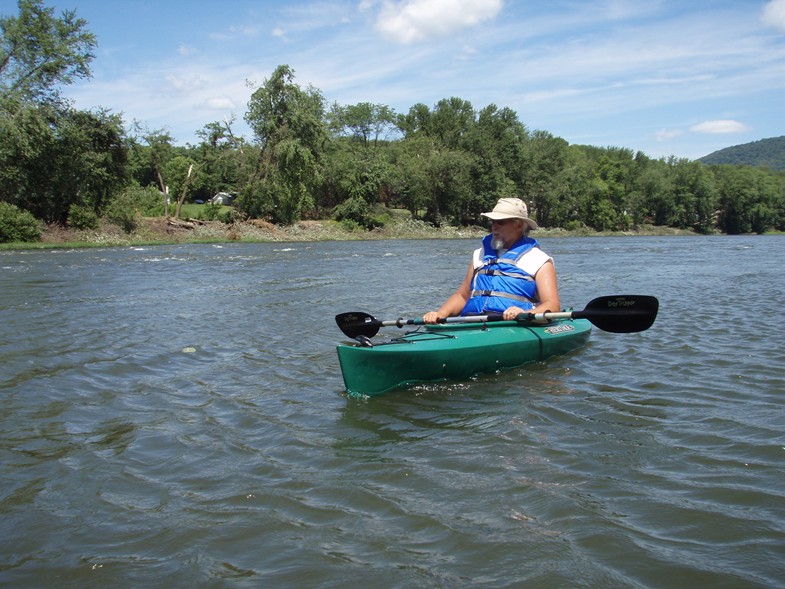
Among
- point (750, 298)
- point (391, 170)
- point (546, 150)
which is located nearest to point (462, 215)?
point (391, 170)

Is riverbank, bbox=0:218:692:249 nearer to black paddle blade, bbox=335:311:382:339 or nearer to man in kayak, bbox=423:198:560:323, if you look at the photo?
black paddle blade, bbox=335:311:382:339

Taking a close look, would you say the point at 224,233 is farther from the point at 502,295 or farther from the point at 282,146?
the point at 502,295

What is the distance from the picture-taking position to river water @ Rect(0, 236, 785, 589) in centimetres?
278

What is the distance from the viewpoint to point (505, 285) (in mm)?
6340

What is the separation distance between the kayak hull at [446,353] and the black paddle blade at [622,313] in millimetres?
527

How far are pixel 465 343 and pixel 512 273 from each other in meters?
1.05

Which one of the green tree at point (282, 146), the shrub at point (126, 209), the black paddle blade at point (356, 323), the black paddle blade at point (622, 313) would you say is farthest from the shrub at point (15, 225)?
the black paddle blade at point (622, 313)

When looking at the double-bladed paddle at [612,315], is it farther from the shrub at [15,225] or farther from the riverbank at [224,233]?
the shrub at [15,225]

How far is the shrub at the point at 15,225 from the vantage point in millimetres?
26578

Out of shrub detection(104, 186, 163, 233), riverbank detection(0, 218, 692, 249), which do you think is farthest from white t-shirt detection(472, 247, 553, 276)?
shrub detection(104, 186, 163, 233)

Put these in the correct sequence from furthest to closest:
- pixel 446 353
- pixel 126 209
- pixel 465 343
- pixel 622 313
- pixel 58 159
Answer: pixel 126 209 < pixel 58 159 < pixel 622 313 < pixel 465 343 < pixel 446 353

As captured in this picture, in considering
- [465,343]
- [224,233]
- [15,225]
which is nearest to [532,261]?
[465,343]

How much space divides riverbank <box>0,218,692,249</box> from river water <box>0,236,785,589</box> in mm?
22908

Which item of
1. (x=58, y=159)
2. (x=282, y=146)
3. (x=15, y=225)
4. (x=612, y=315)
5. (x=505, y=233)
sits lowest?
(x=612, y=315)
